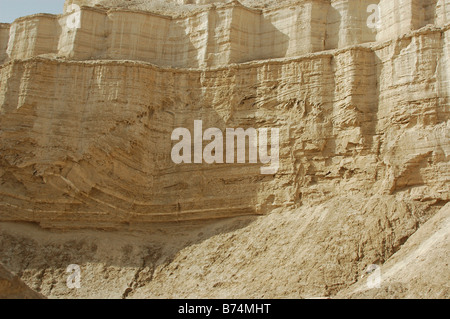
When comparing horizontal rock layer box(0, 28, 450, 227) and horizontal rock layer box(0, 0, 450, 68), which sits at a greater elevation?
horizontal rock layer box(0, 0, 450, 68)

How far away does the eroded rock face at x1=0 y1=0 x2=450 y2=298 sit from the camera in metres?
18.7

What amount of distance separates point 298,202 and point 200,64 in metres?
7.16

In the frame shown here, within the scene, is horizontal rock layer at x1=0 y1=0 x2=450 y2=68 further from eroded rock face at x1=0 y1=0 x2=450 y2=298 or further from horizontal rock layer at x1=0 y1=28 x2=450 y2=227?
horizontal rock layer at x1=0 y1=28 x2=450 y2=227

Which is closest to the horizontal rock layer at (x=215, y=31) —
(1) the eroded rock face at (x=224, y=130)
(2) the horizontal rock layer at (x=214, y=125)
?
(1) the eroded rock face at (x=224, y=130)

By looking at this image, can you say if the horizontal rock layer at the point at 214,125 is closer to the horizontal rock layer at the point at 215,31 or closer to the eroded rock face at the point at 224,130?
the eroded rock face at the point at 224,130

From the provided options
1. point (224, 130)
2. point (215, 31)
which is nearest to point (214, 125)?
point (224, 130)

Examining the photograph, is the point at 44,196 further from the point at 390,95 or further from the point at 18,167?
the point at 390,95

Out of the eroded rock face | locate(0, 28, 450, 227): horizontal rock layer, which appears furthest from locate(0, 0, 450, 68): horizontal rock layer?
locate(0, 28, 450, 227): horizontal rock layer

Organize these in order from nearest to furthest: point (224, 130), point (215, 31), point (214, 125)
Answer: point (224, 130), point (214, 125), point (215, 31)

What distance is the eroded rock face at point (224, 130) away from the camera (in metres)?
18.7

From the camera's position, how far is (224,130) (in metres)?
22.5

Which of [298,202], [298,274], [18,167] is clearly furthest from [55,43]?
[298,274]

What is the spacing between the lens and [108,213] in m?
22.3

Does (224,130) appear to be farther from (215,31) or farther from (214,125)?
(215,31)
